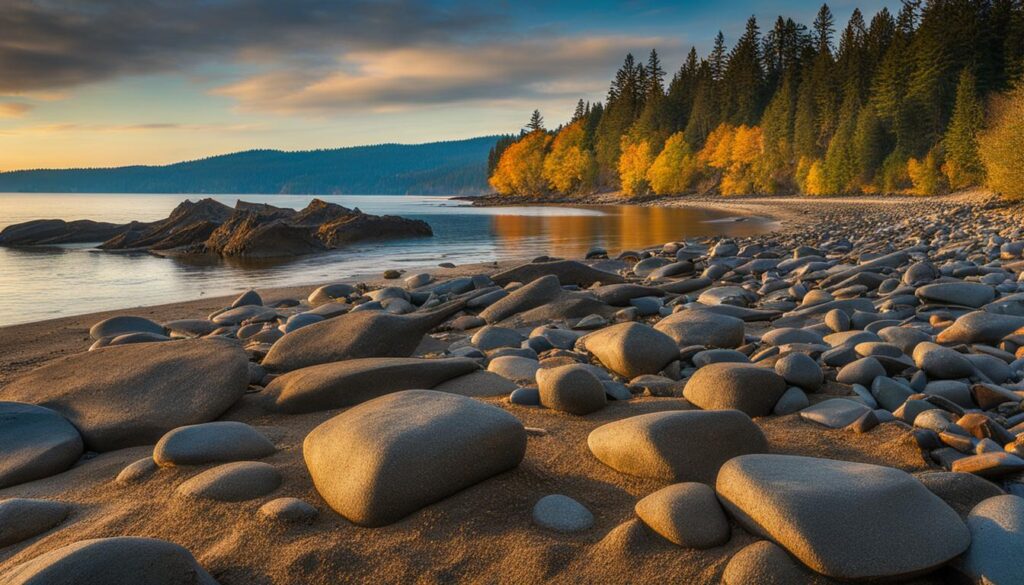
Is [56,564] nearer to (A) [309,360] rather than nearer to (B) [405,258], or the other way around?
(A) [309,360]

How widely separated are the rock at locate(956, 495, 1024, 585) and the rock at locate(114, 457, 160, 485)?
249cm

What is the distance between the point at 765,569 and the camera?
157cm

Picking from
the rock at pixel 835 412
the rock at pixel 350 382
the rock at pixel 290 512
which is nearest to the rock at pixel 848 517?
the rock at pixel 835 412

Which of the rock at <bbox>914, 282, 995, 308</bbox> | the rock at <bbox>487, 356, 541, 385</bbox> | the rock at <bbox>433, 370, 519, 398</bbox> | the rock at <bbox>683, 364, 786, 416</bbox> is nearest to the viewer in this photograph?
the rock at <bbox>683, 364, 786, 416</bbox>

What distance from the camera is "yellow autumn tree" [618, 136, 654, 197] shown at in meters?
67.0

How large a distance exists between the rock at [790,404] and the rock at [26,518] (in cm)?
265

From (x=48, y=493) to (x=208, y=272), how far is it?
11.4 meters

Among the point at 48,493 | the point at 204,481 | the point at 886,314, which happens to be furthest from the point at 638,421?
the point at 886,314

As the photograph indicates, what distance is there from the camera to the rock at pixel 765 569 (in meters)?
1.55

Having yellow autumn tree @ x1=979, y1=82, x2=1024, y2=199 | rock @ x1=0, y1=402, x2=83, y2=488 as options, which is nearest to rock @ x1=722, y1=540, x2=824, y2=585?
rock @ x1=0, y1=402, x2=83, y2=488

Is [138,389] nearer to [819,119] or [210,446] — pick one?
[210,446]

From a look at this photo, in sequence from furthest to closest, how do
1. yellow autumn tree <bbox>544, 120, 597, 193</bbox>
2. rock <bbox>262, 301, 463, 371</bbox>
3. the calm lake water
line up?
1. yellow autumn tree <bbox>544, 120, 597, 193</bbox>
2. the calm lake water
3. rock <bbox>262, 301, 463, 371</bbox>

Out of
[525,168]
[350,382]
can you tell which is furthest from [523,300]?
A: [525,168]

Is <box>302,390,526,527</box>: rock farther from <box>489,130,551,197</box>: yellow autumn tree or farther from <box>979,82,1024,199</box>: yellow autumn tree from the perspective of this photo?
<box>489,130,551,197</box>: yellow autumn tree
